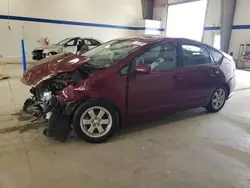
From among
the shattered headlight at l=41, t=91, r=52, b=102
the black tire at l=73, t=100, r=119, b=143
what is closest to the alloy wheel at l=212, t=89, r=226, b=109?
the black tire at l=73, t=100, r=119, b=143

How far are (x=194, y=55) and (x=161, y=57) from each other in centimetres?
69

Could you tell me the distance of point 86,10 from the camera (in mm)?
13375

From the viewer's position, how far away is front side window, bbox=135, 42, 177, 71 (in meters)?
3.06

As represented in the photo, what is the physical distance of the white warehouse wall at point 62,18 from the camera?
→ 37.6 ft

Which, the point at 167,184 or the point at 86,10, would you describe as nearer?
the point at 167,184

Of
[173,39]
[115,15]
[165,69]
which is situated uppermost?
[115,15]

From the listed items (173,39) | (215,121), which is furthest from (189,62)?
(215,121)

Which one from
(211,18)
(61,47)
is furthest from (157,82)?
(211,18)

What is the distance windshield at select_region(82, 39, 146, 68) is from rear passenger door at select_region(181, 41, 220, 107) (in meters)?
0.79

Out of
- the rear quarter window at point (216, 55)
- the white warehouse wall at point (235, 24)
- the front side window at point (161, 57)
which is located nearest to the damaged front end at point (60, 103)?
the front side window at point (161, 57)

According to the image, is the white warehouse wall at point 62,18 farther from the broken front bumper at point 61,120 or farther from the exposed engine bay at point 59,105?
the broken front bumper at point 61,120

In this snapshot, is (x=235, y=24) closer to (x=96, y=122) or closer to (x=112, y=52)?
(x=112, y=52)

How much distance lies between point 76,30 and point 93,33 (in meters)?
1.10

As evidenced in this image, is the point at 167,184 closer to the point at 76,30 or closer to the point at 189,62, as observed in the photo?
the point at 189,62
